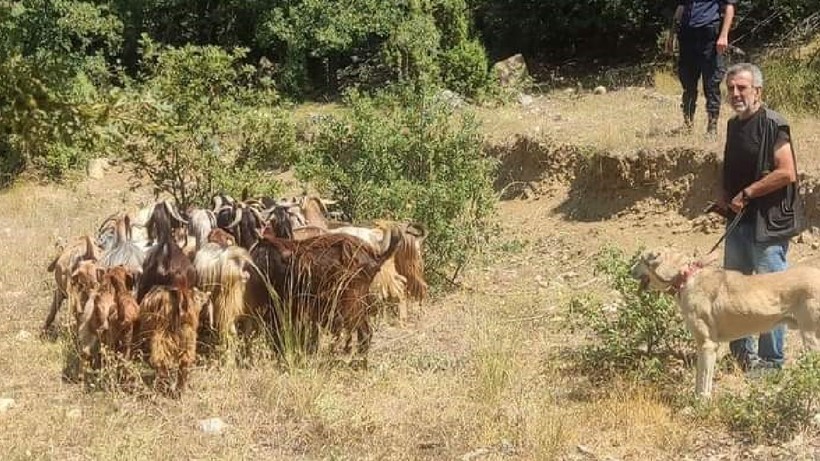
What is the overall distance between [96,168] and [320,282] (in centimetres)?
946

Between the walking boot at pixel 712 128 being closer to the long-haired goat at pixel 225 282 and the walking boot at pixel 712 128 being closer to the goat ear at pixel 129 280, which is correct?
the long-haired goat at pixel 225 282

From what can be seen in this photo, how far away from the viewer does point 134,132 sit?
8727mm

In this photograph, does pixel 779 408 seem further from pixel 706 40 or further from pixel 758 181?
pixel 706 40

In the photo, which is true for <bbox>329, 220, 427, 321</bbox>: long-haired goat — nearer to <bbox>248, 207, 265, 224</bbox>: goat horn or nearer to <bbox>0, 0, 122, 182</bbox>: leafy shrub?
<bbox>248, 207, 265, 224</bbox>: goat horn

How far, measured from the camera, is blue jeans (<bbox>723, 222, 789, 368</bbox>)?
5797mm

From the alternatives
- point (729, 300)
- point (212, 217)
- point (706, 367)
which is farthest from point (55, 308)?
point (729, 300)

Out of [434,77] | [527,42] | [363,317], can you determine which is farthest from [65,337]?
[527,42]

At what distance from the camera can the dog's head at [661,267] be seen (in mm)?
5645

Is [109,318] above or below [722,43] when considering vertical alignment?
below

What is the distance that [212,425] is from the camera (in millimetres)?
5609

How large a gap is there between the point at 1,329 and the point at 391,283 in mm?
2999

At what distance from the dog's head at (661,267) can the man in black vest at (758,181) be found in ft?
1.49

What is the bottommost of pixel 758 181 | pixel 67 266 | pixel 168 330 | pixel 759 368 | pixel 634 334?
pixel 759 368

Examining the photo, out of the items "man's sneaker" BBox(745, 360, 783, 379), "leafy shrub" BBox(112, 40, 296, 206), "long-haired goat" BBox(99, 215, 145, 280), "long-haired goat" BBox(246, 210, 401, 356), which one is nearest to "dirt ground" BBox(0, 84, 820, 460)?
"man's sneaker" BBox(745, 360, 783, 379)
